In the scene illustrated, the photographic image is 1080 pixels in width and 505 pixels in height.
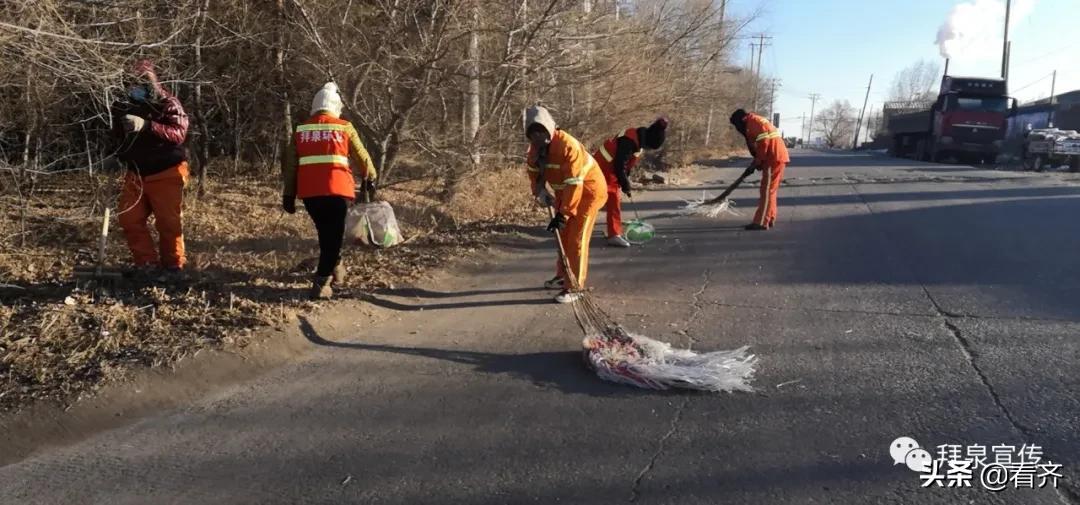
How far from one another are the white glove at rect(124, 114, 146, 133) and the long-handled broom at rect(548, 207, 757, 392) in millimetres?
3979

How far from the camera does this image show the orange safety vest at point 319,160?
18.3 feet

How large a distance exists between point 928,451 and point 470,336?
3.01 m

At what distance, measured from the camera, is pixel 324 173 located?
559 centimetres

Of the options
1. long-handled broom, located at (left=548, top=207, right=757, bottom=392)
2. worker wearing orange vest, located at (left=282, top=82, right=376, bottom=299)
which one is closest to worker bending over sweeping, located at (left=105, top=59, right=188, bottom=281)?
worker wearing orange vest, located at (left=282, top=82, right=376, bottom=299)

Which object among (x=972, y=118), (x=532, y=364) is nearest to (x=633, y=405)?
(x=532, y=364)

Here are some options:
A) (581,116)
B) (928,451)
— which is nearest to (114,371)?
(928,451)

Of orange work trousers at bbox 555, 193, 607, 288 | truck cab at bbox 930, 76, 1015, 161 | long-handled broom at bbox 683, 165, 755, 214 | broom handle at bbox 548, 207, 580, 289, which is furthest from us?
truck cab at bbox 930, 76, 1015, 161

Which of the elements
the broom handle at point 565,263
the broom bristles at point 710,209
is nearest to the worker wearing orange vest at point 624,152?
the broom handle at point 565,263

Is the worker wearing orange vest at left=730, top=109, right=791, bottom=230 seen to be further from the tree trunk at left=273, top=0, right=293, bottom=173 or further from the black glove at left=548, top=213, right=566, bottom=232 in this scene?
the tree trunk at left=273, top=0, right=293, bottom=173

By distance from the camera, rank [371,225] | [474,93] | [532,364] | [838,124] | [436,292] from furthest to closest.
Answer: [838,124], [474,93], [371,225], [436,292], [532,364]

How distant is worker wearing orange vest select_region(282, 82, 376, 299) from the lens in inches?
220

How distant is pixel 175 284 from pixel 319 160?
157cm

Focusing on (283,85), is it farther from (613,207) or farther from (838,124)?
(838,124)

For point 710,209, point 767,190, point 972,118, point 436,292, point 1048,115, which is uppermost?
point 1048,115
